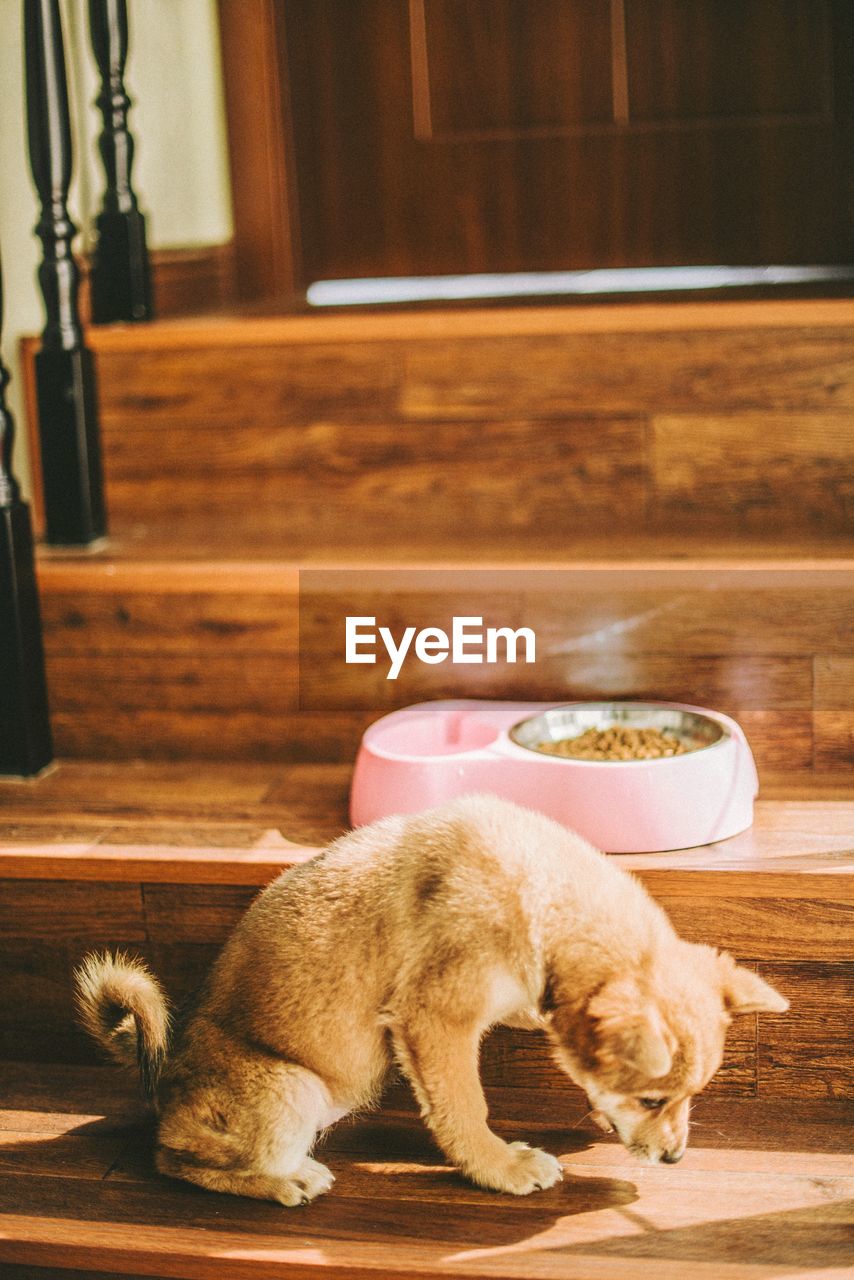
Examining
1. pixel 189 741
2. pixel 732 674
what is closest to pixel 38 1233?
pixel 189 741

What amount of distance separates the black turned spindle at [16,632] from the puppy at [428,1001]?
1.85ft

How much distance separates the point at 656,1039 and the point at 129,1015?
0.56 metres

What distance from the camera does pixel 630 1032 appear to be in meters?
1.30

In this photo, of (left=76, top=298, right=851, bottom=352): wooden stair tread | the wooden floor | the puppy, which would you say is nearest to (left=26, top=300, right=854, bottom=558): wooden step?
(left=76, top=298, right=851, bottom=352): wooden stair tread

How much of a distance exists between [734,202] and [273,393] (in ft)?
4.29

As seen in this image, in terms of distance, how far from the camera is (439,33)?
303 cm

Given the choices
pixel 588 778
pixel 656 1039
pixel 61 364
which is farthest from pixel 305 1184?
pixel 61 364

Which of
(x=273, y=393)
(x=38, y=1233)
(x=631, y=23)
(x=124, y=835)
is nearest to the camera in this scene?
(x=38, y=1233)

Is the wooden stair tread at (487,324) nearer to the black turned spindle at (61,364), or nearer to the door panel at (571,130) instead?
the black turned spindle at (61,364)

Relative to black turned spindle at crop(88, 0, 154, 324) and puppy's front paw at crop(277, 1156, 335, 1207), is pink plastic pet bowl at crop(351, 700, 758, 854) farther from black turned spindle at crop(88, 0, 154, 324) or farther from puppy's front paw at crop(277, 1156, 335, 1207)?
black turned spindle at crop(88, 0, 154, 324)

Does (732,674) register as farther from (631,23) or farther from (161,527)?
(631,23)

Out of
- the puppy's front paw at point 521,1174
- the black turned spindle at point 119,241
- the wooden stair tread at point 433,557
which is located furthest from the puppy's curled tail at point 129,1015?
the black turned spindle at point 119,241

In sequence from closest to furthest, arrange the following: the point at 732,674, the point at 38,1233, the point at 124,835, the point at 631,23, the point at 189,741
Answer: the point at 38,1233 → the point at 124,835 → the point at 732,674 → the point at 189,741 → the point at 631,23

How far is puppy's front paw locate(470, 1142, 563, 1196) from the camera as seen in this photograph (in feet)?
4.69
